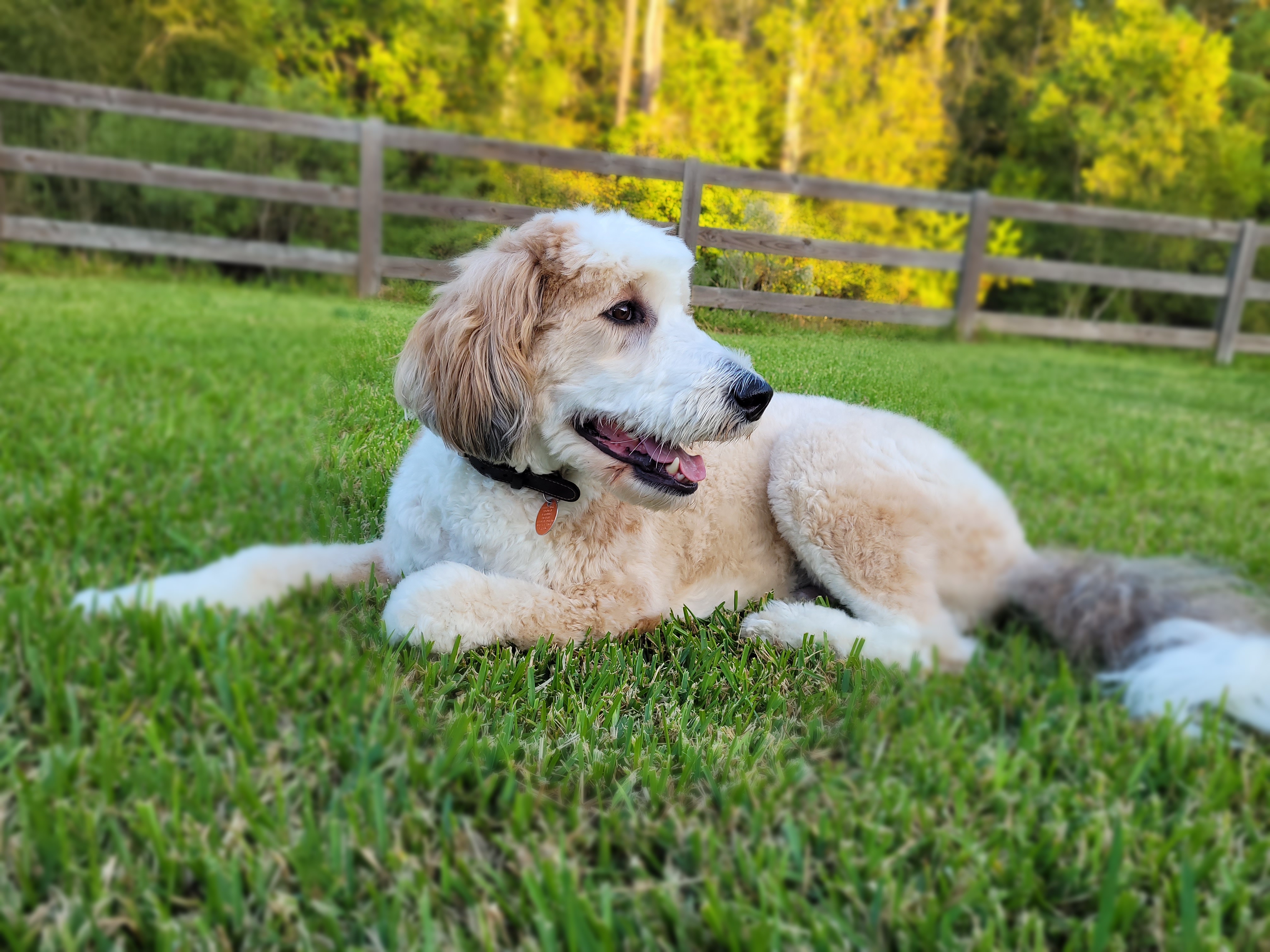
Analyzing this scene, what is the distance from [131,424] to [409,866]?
2585 mm

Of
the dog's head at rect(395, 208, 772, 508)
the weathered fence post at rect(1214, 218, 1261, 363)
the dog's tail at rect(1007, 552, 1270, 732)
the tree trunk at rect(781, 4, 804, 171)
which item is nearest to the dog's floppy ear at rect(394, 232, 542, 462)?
the dog's head at rect(395, 208, 772, 508)

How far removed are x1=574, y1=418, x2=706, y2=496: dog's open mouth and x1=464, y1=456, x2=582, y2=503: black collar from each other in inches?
3.8

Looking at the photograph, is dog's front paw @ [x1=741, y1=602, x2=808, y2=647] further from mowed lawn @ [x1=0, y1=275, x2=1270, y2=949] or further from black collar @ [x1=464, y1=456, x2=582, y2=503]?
black collar @ [x1=464, y1=456, x2=582, y2=503]

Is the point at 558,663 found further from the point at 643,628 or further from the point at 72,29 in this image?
the point at 72,29

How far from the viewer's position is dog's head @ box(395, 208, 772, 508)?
134cm

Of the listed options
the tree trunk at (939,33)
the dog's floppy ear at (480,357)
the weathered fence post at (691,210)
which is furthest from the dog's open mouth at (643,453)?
the tree trunk at (939,33)

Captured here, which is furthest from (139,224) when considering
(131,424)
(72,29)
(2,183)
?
(72,29)

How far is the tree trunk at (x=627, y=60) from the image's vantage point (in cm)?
169

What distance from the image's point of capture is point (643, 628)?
155 centimetres

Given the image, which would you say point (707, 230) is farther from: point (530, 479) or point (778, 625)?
point (778, 625)

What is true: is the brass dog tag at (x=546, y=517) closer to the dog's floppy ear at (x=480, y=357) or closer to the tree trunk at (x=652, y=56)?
the dog's floppy ear at (x=480, y=357)

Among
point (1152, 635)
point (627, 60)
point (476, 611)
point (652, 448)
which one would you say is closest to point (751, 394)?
point (652, 448)

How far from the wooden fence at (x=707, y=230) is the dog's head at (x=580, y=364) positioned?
6 centimetres

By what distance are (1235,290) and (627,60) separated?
3688 mm
